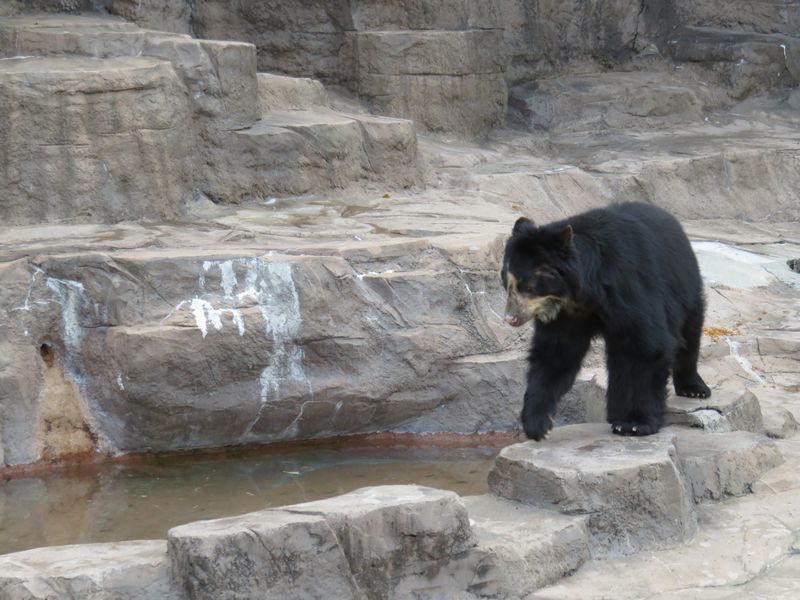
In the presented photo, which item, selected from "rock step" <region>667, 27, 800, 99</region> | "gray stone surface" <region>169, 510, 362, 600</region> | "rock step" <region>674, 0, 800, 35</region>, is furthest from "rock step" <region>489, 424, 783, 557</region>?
"rock step" <region>674, 0, 800, 35</region>

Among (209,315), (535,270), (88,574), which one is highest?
(535,270)

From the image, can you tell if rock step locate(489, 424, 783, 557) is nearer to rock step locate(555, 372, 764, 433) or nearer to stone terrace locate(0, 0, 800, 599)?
stone terrace locate(0, 0, 800, 599)

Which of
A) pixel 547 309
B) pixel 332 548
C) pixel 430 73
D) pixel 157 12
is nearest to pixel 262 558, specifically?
pixel 332 548

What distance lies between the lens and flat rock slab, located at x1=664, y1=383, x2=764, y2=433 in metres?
5.83

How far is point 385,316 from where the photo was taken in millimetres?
7488

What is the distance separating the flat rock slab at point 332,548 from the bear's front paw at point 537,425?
100cm

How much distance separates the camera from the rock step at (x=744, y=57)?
47.0ft

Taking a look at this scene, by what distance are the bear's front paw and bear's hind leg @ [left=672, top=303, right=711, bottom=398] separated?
2.81 ft

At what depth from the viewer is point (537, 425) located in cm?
540

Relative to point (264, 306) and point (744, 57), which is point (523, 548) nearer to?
point (264, 306)

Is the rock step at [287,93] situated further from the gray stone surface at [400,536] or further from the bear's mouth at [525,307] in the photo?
the gray stone surface at [400,536]

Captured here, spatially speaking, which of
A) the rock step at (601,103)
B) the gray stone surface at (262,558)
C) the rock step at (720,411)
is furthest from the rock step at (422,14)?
the gray stone surface at (262,558)

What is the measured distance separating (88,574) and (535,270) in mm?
2181

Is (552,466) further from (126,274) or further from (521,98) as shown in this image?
(521,98)
